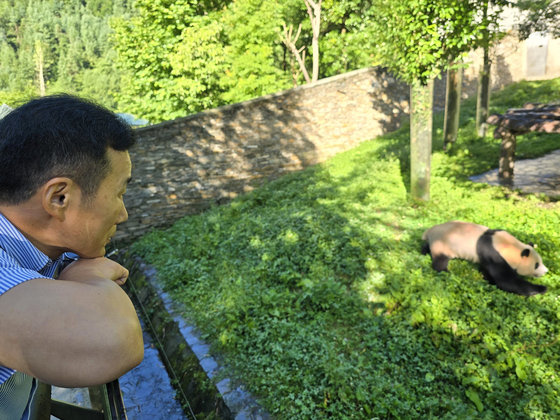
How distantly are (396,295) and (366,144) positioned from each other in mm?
8885

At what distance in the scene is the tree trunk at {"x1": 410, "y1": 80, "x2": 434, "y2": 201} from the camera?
6941 millimetres

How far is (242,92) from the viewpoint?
46.8 feet

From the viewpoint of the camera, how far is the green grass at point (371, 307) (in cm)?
340

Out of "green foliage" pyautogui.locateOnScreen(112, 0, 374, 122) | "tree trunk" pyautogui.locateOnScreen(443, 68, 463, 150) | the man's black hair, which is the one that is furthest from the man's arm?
"green foliage" pyautogui.locateOnScreen(112, 0, 374, 122)

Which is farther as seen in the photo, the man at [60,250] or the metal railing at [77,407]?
the metal railing at [77,407]

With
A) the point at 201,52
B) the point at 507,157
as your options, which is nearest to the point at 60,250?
the point at 507,157

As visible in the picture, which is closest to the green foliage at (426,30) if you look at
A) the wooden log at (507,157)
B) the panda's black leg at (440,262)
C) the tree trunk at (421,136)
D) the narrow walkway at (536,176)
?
the tree trunk at (421,136)

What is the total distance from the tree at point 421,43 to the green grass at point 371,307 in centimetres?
98

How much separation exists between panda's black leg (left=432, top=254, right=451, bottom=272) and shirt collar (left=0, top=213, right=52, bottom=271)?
4.96 metres

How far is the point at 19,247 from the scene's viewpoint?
0.90 m

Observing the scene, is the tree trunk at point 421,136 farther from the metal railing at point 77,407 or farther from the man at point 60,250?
the metal railing at point 77,407

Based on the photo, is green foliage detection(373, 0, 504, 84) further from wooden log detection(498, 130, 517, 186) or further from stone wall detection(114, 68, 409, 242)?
stone wall detection(114, 68, 409, 242)

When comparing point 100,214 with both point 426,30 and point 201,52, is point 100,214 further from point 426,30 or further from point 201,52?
point 201,52

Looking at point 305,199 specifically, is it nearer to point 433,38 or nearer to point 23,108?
point 433,38
